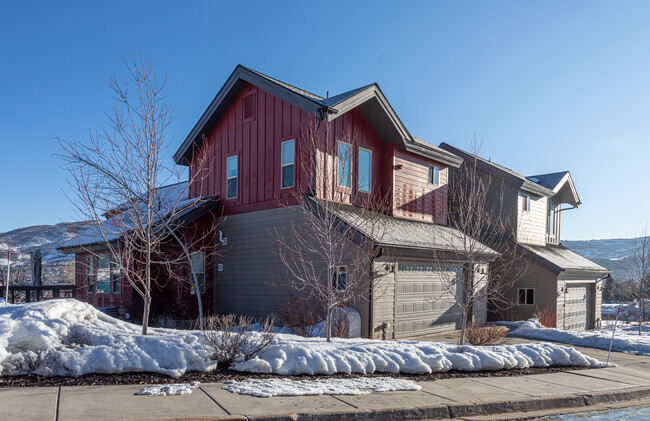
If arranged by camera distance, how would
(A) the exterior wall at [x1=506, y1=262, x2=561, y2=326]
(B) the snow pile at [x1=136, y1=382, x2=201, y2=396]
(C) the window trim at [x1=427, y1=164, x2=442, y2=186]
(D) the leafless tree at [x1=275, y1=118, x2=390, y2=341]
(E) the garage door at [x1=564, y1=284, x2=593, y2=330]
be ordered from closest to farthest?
(B) the snow pile at [x1=136, y1=382, x2=201, y2=396]
(D) the leafless tree at [x1=275, y1=118, x2=390, y2=341]
(C) the window trim at [x1=427, y1=164, x2=442, y2=186]
(A) the exterior wall at [x1=506, y1=262, x2=561, y2=326]
(E) the garage door at [x1=564, y1=284, x2=593, y2=330]

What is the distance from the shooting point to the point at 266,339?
8.52 m

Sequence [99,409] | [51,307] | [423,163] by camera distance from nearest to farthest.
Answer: [99,409], [51,307], [423,163]

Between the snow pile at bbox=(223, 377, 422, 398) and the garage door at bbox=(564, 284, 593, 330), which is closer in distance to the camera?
the snow pile at bbox=(223, 377, 422, 398)

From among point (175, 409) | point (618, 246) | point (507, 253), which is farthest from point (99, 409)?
point (618, 246)

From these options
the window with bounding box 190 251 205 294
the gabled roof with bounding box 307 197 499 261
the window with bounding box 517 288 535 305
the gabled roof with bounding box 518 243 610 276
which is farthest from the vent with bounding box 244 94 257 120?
the window with bounding box 517 288 535 305

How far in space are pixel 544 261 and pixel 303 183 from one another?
12687 mm

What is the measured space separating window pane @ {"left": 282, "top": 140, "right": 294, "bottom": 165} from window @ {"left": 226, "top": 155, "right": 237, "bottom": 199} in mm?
2406

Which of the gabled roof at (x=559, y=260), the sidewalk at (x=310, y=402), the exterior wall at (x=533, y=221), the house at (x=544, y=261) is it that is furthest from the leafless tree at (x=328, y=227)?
the exterior wall at (x=533, y=221)

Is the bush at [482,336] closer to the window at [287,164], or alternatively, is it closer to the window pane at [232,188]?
the window at [287,164]

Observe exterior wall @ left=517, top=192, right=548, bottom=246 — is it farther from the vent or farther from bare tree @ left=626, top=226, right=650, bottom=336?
the vent

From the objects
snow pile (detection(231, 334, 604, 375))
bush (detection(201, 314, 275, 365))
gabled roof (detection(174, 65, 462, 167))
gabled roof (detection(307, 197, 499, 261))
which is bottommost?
snow pile (detection(231, 334, 604, 375))

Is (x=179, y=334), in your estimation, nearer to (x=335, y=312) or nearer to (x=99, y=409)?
(x=99, y=409)

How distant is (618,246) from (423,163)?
106403mm

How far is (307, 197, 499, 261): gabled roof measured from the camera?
13383 millimetres
